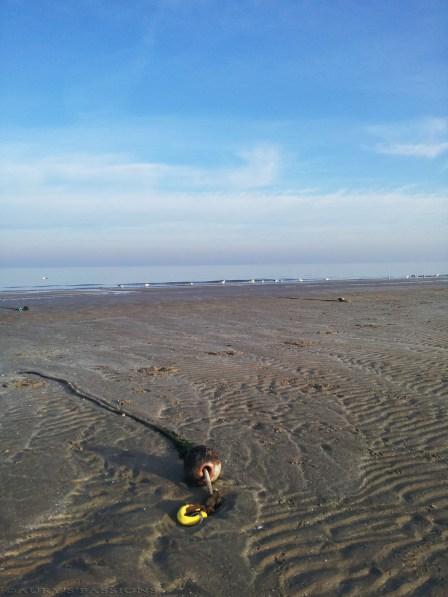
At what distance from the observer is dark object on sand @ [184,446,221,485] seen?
208 inches

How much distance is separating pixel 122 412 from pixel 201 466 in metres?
3.00

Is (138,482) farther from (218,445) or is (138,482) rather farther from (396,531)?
(396,531)

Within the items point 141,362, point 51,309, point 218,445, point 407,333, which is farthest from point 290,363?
point 51,309

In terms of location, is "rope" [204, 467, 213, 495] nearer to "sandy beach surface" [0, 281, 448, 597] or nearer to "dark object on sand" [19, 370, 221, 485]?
"dark object on sand" [19, 370, 221, 485]

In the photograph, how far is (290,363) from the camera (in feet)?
37.6

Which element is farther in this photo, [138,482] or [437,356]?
[437,356]

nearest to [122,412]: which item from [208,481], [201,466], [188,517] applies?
[201,466]

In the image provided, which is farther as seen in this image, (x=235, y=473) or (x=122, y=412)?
(x=122, y=412)

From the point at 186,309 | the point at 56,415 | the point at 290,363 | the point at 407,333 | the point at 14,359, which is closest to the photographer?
the point at 56,415

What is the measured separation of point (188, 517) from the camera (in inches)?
184

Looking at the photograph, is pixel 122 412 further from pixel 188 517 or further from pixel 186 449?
pixel 188 517

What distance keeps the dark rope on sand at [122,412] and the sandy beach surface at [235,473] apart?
0.11 meters

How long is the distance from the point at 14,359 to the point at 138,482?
8.30m

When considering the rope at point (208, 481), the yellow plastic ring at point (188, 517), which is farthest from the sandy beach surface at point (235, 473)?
the rope at point (208, 481)
